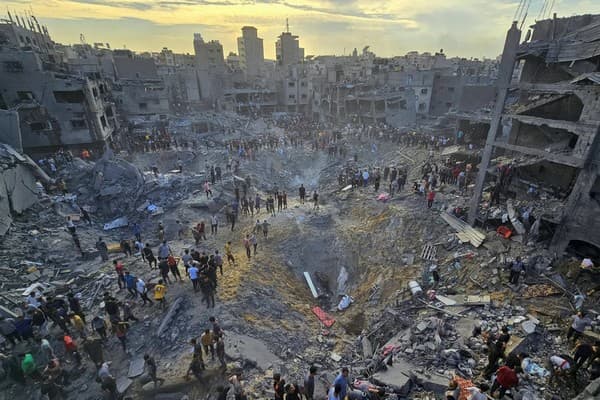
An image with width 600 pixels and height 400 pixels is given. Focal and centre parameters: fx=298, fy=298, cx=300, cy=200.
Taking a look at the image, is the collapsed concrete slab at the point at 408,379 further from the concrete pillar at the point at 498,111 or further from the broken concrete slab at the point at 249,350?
the concrete pillar at the point at 498,111

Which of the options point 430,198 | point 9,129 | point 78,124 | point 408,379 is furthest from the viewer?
point 78,124

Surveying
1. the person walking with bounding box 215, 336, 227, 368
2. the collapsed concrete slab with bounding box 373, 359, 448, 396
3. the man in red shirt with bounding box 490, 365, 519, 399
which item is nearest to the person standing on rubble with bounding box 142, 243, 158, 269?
the person walking with bounding box 215, 336, 227, 368

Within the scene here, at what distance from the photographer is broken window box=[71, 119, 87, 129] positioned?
93.2 feet

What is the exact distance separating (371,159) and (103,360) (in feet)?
90.1

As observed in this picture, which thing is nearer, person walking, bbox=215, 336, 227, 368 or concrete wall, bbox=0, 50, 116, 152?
person walking, bbox=215, 336, 227, 368

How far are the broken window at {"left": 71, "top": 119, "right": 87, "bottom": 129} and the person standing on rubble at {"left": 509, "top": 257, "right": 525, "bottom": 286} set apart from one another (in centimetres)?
3516

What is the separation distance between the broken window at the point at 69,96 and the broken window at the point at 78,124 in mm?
1763

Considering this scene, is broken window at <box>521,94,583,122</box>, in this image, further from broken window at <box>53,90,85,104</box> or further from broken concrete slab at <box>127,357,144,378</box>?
broken window at <box>53,90,85,104</box>

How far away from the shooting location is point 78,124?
94.0 ft

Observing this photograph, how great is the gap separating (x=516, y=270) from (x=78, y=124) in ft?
117

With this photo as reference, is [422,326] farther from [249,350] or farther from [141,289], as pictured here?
[141,289]

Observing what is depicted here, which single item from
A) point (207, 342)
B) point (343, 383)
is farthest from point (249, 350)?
point (343, 383)

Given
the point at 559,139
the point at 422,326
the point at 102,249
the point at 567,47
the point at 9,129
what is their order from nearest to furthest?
the point at 422,326 → the point at 567,47 → the point at 102,249 → the point at 559,139 → the point at 9,129

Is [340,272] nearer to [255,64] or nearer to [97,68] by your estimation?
[97,68]
